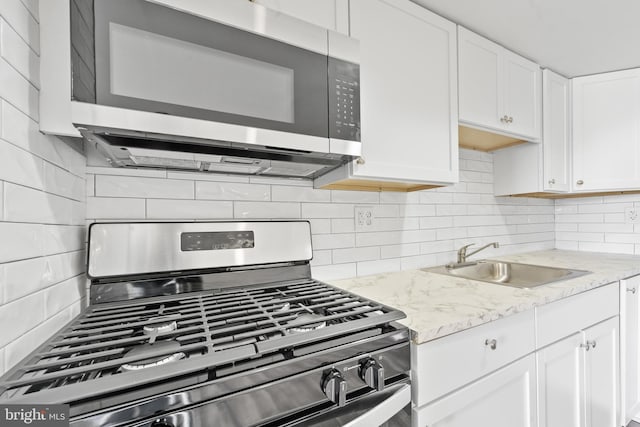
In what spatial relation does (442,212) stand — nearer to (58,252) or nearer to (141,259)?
(141,259)

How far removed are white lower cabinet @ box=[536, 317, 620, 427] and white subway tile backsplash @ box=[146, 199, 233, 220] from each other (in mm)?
1347

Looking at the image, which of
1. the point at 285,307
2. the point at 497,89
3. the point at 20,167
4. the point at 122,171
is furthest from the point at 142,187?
the point at 497,89

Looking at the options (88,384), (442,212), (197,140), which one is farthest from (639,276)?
(88,384)

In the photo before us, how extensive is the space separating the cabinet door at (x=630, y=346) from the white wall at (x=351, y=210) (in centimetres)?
67

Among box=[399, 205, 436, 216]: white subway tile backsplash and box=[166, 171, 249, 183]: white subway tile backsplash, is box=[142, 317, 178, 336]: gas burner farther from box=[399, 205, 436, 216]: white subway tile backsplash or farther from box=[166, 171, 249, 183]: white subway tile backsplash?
box=[399, 205, 436, 216]: white subway tile backsplash

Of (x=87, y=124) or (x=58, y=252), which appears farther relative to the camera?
(x=58, y=252)

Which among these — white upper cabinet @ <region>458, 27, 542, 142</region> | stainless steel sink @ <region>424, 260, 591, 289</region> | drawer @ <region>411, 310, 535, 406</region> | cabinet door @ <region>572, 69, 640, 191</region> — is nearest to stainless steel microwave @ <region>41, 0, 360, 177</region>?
drawer @ <region>411, 310, 535, 406</region>

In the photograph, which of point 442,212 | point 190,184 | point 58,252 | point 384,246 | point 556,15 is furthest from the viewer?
point 442,212

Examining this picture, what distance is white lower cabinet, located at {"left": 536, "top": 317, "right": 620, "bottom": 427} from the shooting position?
44.6 inches

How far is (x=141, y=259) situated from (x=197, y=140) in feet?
1.59

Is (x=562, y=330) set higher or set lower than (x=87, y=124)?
lower

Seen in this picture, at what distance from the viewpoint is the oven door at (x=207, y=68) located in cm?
67

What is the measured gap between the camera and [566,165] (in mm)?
2033

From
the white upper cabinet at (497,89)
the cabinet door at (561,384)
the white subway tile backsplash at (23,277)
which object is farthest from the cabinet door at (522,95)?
the white subway tile backsplash at (23,277)
